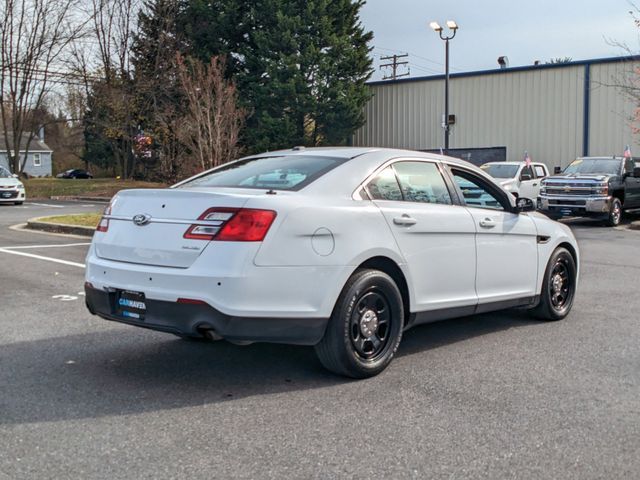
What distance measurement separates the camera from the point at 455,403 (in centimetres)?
452

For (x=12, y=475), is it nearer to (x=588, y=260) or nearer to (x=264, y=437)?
(x=264, y=437)

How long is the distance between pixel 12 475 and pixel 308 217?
7.39 ft

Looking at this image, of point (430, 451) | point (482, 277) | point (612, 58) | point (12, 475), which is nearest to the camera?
point (12, 475)

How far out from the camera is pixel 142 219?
495cm

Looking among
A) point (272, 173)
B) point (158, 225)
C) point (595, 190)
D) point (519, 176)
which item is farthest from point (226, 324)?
point (519, 176)

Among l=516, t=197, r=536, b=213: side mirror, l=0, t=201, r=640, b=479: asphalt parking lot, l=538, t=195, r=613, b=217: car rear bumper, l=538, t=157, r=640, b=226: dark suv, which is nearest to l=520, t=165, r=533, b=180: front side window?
l=538, t=157, r=640, b=226: dark suv

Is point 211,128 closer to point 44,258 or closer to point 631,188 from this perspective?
point 44,258

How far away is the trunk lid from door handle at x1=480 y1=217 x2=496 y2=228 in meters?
2.28

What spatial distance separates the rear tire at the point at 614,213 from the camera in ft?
64.2

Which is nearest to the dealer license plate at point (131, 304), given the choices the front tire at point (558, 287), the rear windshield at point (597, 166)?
the front tire at point (558, 287)

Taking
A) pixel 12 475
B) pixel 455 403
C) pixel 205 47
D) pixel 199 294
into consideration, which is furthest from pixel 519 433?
pixel 205 47

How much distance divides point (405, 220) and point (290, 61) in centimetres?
3063

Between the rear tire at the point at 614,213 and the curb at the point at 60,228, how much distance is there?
1316 cm

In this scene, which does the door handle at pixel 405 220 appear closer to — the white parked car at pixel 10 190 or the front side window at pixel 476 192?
the front side window at pixel 476 192
